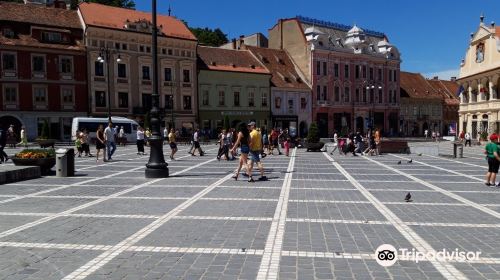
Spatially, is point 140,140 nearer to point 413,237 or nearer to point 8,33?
point 413,237

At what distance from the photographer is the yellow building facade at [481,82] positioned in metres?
45.0

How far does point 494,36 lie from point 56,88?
43.7m

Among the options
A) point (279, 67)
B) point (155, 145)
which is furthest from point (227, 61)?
point (155, 145)

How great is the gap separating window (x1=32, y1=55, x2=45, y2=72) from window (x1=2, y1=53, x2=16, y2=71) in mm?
1567

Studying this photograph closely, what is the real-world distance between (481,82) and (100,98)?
133ft

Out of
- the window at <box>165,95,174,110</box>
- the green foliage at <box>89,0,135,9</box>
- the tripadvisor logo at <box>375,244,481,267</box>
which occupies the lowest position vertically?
the tripadvisor logo at <box>375,244,481,267</box>

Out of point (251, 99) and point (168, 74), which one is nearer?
point (168, 74)

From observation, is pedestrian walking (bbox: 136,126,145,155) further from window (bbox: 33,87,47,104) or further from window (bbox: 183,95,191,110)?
window (bbox: 183,95,191,110)

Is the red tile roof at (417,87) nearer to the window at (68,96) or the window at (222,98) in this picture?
the window at (222,98)

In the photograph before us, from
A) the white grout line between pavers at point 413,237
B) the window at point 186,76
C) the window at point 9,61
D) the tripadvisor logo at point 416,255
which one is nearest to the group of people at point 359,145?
the white grout line between pavers at point 413,237

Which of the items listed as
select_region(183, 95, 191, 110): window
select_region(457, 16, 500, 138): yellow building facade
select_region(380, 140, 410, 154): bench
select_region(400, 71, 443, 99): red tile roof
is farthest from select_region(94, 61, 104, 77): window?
select_region(400, 71, 443, 99): red tile roof

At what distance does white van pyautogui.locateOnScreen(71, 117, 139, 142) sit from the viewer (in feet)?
114

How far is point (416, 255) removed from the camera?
5.49 metres

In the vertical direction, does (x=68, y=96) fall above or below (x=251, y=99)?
below
